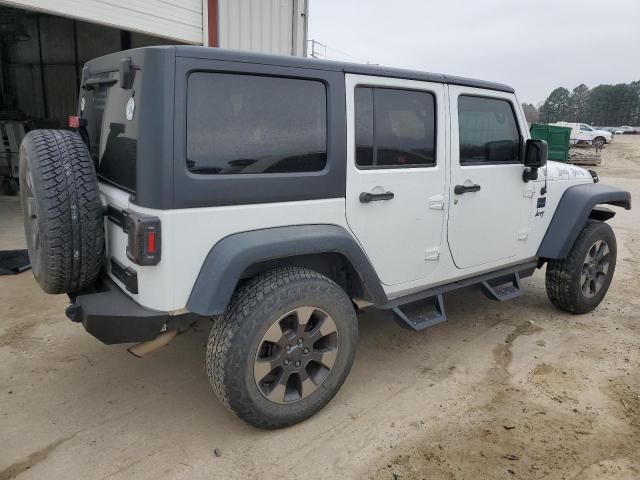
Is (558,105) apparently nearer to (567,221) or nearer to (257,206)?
(567,221)

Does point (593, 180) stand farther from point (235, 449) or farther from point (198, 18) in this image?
point (198, 18)

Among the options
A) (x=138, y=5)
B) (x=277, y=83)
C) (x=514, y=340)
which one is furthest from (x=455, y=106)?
(x=138, y=5)

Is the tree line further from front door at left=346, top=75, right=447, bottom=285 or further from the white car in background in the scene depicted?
front door at left=346, top=75, right=447, bottom=285

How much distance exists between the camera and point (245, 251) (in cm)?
239

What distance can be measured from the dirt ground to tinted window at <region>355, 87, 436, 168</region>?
4.74ft

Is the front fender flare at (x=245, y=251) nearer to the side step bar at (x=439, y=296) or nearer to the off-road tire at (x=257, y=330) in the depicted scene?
the off-road tire at (x=257, y=330)

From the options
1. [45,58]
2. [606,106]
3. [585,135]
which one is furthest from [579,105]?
[45,58]

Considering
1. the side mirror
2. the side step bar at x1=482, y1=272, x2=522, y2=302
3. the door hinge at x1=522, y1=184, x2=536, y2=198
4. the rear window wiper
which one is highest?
the rear window wiper

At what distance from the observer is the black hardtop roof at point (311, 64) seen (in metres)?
2.29

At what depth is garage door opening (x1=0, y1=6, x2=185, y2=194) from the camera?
12.3 metres

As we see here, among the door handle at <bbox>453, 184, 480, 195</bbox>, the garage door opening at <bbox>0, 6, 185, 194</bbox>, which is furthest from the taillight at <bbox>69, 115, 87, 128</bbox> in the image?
the garage door opening at <bbox>0, 6, 185, 194</bbox>

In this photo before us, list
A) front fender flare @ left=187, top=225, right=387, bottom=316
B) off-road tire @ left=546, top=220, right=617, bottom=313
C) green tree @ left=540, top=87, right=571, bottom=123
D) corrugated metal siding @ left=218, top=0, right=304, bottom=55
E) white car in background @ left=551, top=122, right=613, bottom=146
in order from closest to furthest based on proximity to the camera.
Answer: front fender flare @ left=187, top=225, right=387, bottom=316 < off-road tire @ left=546, top=220, right=617, bottom=313 < corrugated metal siding @ left=218, top=0, right=304, bottom=55 < white car in background @ left=551, top=122, right=613, bottom=146 < green tree @ left=540, top=87, right=571, bottom=123

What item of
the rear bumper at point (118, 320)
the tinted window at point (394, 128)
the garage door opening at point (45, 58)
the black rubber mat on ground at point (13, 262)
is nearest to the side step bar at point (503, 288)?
the tinted window at point (394, 128)

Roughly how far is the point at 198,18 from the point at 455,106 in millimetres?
5997
